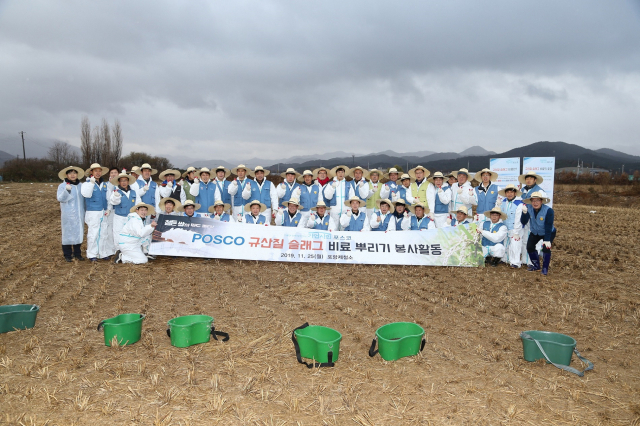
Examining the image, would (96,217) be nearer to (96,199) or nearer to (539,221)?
(96,199)

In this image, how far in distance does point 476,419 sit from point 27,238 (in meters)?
13.3

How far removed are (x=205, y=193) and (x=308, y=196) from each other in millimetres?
2663

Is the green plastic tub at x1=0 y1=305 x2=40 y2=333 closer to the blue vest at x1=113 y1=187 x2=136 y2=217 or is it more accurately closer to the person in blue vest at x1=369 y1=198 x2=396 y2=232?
the blue vest at x1=113 y1=187 x2=136 y2=217

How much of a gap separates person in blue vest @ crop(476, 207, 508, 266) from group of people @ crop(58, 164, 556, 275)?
2 cm

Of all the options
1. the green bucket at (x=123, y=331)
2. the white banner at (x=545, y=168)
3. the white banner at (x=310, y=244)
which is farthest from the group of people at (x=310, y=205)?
the green bucket at (x=123, y=331)

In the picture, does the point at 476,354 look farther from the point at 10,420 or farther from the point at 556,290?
the point at 10,420

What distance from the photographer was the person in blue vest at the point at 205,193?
10.1m

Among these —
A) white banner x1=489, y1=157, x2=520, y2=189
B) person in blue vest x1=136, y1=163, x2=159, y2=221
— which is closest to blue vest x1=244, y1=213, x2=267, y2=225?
person in blue vest x1=136, y1=163, x2=159, y2=221

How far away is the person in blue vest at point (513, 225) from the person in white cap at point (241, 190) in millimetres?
6105

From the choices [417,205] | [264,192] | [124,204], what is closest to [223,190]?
[264,192]

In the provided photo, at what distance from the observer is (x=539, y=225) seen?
326 inches

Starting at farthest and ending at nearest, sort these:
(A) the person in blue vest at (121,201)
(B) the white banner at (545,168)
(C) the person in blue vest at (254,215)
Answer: (B) the white banner at (545,168) → (C) the person in blue vest at (254,215) → (A) the person in blue vest at (121,201)

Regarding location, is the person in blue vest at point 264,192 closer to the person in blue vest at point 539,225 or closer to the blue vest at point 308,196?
the blue vest at point 308,196

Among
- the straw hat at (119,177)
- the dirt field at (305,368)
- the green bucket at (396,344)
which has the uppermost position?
the straw hat at (119,177)
